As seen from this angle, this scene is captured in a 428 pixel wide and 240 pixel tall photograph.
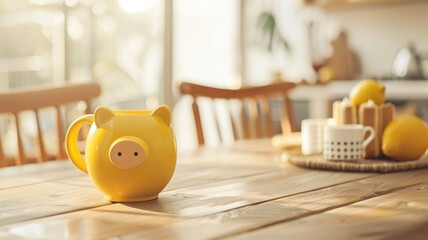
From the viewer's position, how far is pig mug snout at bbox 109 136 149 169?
835 mm

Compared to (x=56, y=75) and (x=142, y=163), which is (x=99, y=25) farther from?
(x=142, y=163)

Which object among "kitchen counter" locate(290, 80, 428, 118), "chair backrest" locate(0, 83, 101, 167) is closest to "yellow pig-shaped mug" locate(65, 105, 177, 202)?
"chair backrest" locate(0, 83, 101, 167)

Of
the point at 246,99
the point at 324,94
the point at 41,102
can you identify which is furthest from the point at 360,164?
the point at 324,94

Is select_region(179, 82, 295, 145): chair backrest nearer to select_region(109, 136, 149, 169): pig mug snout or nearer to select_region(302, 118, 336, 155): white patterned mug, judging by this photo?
select_region(302, 118, 336, 155): white patterned mug

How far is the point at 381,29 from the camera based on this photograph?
4.09 metres

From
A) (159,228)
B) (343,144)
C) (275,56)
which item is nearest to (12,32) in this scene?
(275,56)

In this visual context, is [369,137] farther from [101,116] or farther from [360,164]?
[101,116]

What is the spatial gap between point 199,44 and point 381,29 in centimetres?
120

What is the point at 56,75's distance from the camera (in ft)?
10.9

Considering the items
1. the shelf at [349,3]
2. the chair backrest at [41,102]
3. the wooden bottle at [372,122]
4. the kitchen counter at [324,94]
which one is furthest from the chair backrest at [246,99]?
the shelf at [349,3]

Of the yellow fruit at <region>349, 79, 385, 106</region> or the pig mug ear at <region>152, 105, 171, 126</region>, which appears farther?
the yellow fruit at <region>349, 79, 385, 106</region>

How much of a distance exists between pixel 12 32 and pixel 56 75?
67cm

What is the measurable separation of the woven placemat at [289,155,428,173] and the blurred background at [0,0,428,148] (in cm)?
209

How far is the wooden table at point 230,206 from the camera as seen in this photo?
27.8 inches
